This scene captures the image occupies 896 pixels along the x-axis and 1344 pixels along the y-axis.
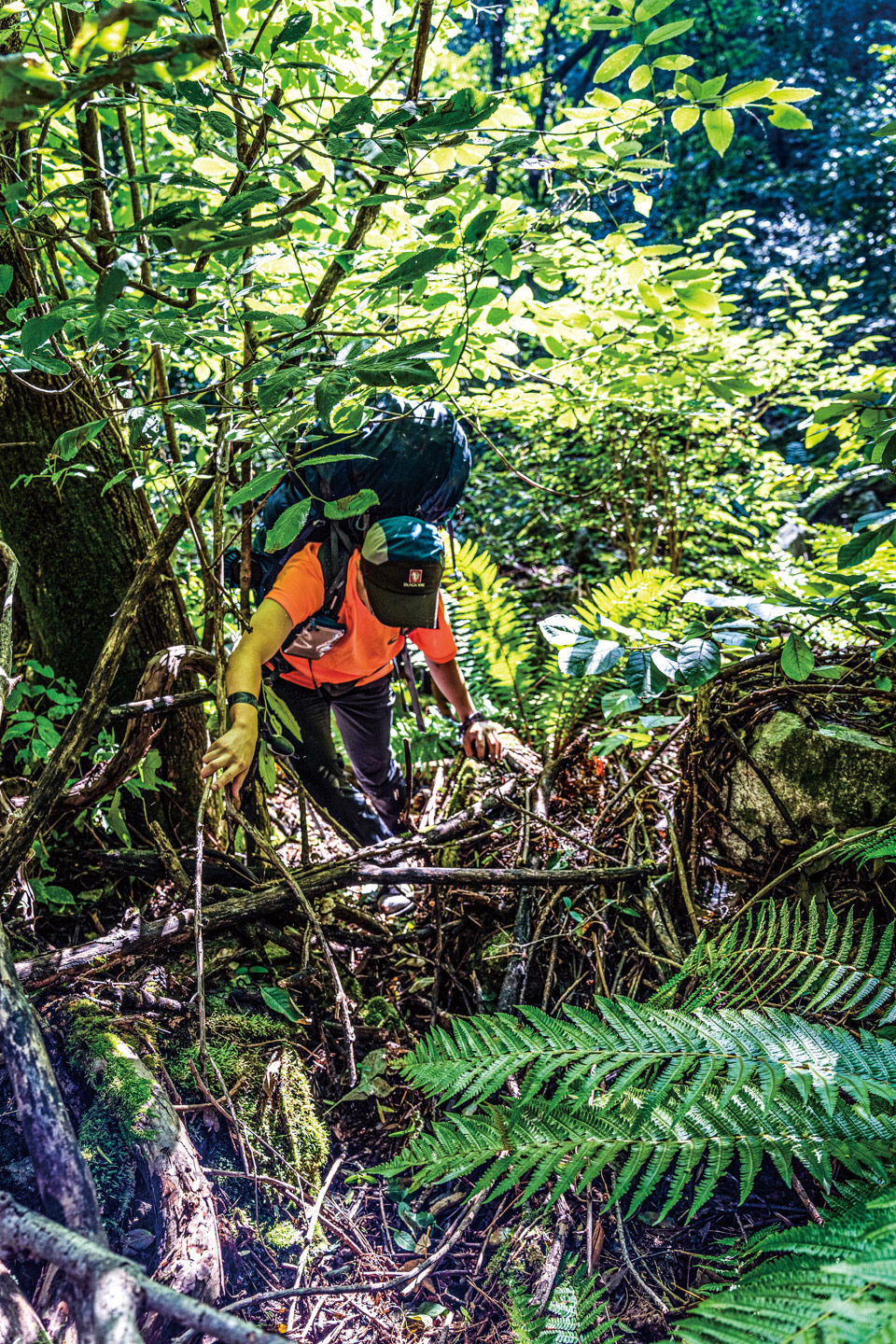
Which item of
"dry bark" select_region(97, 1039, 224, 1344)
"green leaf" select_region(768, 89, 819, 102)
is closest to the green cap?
"green leaf" select_region(768, 89, 819, 102)

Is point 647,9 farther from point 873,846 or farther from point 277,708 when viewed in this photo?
point 873,846

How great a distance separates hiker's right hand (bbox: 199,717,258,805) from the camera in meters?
1.89

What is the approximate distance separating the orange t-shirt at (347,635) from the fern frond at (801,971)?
1.45 meters

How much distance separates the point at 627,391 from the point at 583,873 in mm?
1726

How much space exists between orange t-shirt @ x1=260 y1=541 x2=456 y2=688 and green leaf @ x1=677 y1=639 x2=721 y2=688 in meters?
1.14

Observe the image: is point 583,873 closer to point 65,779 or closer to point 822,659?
point 822,659

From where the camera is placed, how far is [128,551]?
2.57 metres

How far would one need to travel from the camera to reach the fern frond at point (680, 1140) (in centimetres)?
136

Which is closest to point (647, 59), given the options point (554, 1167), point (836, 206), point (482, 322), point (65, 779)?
point (482, 322)

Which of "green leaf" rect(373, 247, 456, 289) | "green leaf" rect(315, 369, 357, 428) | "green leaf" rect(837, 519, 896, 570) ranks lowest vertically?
"green leaf" rect(837, 519, 896, 570)

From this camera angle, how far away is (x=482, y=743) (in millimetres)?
3051

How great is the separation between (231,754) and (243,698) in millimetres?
196

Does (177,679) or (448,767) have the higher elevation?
(177,679)

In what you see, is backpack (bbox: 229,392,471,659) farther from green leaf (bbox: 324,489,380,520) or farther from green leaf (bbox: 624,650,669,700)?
green leaf (bbox: 624,650,669,700)
